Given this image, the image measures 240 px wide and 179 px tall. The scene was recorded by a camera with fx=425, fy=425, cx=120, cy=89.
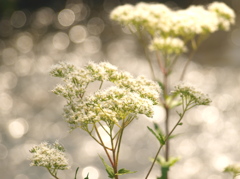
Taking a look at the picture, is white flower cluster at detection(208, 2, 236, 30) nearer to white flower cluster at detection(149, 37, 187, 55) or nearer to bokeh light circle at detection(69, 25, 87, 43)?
white flower cluster at detection(149, 37, 187, 55)

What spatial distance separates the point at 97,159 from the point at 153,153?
1473mm

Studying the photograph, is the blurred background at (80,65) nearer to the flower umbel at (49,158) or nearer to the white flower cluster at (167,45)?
the white flower cluster at (167,45)

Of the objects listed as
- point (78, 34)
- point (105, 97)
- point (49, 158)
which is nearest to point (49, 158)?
point (49, 158)

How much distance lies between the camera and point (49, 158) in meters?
2.96

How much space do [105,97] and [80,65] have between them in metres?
11.4

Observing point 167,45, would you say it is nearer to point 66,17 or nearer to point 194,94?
point 194,94

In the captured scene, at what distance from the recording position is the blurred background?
34.8 feet

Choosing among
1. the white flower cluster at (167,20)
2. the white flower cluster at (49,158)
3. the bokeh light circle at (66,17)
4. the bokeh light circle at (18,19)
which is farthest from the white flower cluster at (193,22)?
the bokeh light circle at (18,19)

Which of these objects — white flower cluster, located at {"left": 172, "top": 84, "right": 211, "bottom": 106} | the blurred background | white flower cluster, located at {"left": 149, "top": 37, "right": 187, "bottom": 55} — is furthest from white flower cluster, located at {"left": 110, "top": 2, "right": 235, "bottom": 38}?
the blurred background

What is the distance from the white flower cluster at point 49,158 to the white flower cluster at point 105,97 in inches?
9.6

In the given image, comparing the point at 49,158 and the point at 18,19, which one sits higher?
the point at 18,19


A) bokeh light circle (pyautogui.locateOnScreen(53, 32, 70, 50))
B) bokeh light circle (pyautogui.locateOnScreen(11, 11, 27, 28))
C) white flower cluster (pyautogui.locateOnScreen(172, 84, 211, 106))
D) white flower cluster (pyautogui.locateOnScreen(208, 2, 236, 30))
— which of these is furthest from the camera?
bokeh light circle (pyautogui.locateOnScreen(11, 11, 27, 28))

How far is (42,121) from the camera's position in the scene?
11.9 meters

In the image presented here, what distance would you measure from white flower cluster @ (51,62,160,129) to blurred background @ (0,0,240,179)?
7094 millimetres
